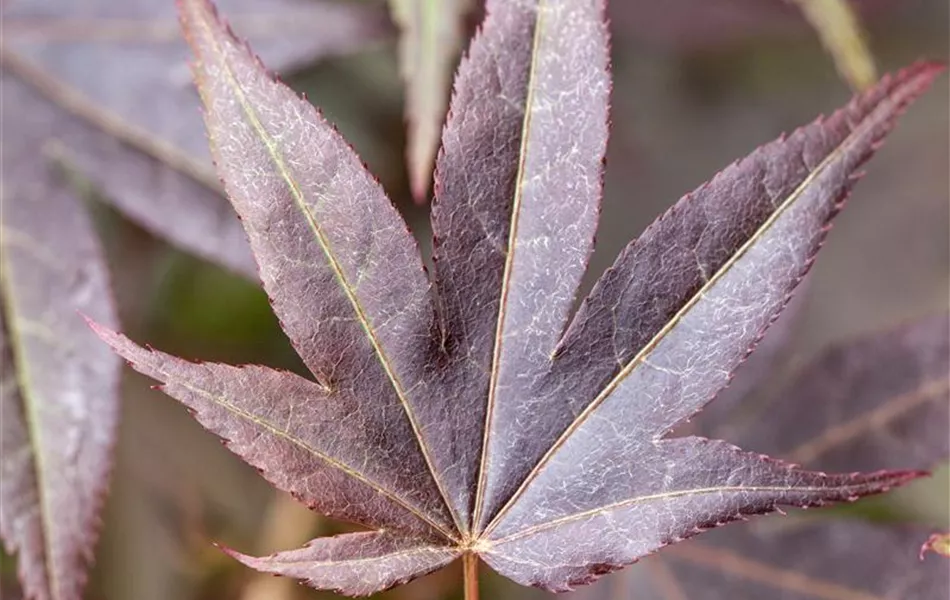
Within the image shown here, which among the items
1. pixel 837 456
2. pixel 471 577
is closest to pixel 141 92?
pixel 471 577

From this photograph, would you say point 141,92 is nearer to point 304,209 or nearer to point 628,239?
point 304,209

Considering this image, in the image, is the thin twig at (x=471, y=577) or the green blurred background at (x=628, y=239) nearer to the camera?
the thin twig at (x=471, y=577)

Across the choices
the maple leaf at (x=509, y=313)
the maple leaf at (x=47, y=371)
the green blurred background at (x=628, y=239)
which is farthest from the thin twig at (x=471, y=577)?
the green blurred background at (x=628, y=239)

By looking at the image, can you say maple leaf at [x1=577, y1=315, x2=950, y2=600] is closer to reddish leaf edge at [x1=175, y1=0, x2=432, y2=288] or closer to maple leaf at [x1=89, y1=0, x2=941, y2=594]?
maple leaf at [x1=89, y1=0, x2=941, y2=594]

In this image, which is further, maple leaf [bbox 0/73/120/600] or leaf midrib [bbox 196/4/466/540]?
maple leaf [bbox 0/73/120/600]

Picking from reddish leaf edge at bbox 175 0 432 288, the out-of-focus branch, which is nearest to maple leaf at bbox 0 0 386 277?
reddish leaf edge at bbox 175 0 432 288

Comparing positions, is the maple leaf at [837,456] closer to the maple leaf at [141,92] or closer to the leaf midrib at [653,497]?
the leaf midrib at [653,497]

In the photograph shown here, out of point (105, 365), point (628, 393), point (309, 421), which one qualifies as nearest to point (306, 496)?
point (309, 421)
